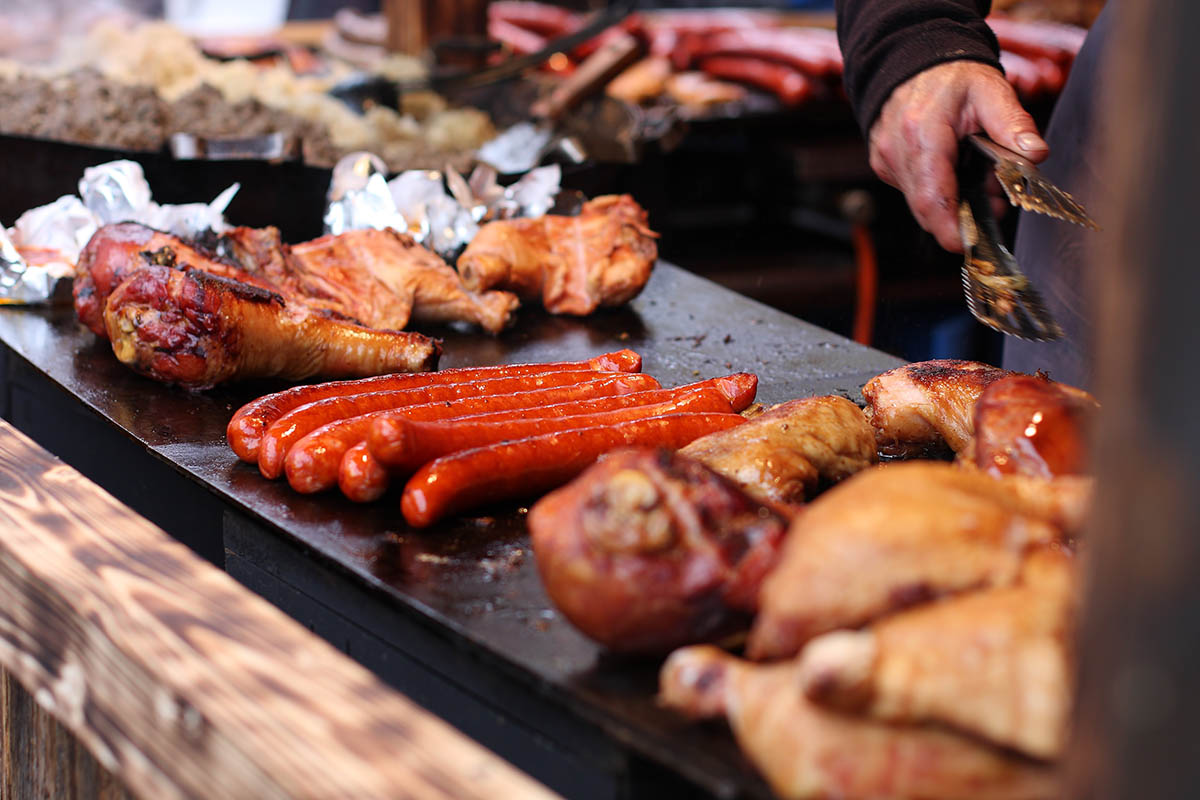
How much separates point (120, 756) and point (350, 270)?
2417mm

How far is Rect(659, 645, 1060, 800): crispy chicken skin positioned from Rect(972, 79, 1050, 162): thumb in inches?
75.4

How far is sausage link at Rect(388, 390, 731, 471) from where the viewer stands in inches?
91.7

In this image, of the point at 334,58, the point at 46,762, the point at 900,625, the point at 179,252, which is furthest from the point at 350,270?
the point at 334,58

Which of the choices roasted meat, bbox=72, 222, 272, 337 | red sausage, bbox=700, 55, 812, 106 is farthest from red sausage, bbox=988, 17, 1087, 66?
roasted meat, bbox=72, 222, 272, 337

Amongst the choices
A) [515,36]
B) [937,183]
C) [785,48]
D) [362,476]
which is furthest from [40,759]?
[515,36]

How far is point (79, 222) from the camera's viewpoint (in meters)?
4.17

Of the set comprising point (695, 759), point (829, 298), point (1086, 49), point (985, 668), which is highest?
point (1086, 49)

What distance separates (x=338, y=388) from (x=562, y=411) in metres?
0.56

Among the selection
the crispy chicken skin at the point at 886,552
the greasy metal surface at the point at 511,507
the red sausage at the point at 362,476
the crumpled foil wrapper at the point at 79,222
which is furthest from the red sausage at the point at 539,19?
the crispy chicken skin at the point at 886,552

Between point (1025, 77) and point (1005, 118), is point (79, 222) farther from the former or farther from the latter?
point (1025, 77)

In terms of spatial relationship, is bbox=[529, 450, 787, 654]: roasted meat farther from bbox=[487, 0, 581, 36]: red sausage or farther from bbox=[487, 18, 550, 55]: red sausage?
bbox=[487, 0, 581, 36]: red sausage

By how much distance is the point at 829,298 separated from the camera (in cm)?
678

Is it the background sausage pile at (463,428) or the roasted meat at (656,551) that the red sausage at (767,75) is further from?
the roasted meat at (656,551)

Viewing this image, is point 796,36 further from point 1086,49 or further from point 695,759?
point 695,759
